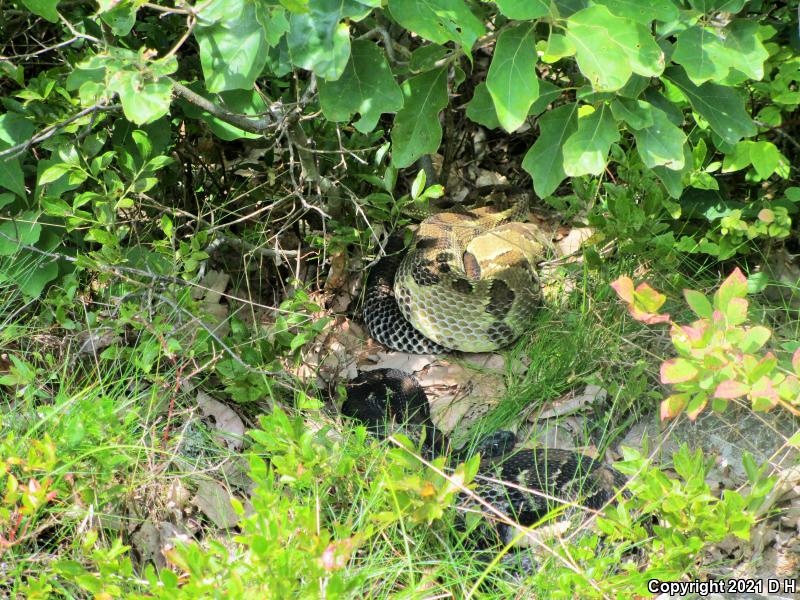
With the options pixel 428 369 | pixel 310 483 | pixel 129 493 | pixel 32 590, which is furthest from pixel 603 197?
pixel 32 590

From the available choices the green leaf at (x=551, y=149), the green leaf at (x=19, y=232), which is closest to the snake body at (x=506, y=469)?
the green leaf at (x=551, y=149)

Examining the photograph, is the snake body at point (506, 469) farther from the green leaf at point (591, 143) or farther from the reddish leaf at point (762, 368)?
the green leaf at point (591, 143)

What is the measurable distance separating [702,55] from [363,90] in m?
1.25

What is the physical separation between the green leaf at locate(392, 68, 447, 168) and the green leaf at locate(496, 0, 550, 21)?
30.1 inches

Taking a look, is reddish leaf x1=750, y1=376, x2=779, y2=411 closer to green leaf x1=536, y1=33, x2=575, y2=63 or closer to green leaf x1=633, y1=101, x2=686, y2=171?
green leaf x1=633, y1=101, x2=686, y2=171

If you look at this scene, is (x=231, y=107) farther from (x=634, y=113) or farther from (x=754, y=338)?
(x=754, y=338)

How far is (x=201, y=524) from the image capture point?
132 inches

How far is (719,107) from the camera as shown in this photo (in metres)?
3.33

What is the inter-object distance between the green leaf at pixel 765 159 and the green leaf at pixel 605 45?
183 cm

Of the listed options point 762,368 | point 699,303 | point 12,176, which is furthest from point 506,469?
point 12,176

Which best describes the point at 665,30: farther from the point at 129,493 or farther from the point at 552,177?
the point at 129,493

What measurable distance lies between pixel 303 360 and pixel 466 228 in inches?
65.7

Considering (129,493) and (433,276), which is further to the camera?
(433,276)

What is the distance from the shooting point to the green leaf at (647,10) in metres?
2.72
